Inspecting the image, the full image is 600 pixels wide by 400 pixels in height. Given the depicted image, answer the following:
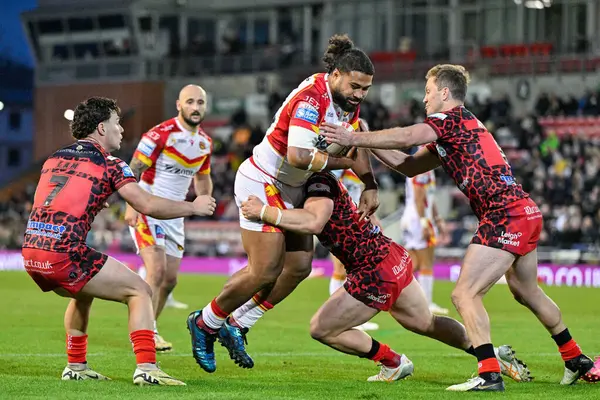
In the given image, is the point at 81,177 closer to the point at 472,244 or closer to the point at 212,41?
the point at 472,244

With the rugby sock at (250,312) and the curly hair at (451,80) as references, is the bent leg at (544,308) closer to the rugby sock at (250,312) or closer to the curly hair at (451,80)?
the curly hair at (451,80)

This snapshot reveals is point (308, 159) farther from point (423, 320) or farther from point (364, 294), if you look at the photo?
point (423, 320)

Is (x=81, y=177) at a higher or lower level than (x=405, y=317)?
higher

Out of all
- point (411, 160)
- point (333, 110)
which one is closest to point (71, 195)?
point (333, 110)

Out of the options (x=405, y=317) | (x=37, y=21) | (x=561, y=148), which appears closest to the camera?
(x=405, y=317)

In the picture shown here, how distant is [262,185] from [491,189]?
1.92 m

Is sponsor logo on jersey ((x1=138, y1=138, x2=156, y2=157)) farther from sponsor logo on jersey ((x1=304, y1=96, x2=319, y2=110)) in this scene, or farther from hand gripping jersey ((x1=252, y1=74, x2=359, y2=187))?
sponsor logo on jersey ((x1=304, y1=96, x2=319, y2=110))

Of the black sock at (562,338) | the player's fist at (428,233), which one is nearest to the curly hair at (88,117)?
the black sock at (562,338)

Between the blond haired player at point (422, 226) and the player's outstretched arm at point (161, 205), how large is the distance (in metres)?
8.61

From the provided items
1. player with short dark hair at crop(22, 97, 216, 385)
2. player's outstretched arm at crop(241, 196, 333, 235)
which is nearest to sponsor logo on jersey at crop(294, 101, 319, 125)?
player's outstretched arm at crop(241, 196, 333, 235)

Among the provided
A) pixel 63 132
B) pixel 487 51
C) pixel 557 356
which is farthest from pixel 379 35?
pixel 557 356

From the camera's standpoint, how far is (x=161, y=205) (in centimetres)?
851

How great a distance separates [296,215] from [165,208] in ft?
3.68

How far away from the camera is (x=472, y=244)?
29.1 feet
